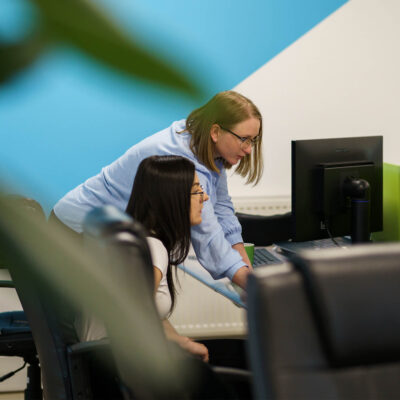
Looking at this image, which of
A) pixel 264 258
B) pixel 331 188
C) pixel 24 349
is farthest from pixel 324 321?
pixel 24 349

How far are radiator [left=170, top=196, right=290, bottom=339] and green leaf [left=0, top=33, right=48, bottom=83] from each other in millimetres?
2952

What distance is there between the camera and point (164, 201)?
5.59 ft

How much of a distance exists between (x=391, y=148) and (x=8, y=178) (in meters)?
3.34

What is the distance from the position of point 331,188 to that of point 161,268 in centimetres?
67

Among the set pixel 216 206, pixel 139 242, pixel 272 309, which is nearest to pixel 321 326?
pixel 272 309

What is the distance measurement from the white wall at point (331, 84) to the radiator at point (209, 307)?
84 millimetres

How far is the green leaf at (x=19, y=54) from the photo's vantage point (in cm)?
15

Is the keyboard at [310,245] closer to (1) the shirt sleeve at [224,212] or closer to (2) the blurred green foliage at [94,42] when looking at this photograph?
(1) the shirt sleeve at [224,212]

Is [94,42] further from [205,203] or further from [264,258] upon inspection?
[264,258]

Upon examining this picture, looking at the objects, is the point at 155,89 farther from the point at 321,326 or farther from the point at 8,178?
the point at 321,326

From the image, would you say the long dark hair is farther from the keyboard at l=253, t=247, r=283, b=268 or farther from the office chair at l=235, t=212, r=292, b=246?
the office chair at l=235, t=212, r=292, b=246

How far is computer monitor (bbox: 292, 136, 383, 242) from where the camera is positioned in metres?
1.92

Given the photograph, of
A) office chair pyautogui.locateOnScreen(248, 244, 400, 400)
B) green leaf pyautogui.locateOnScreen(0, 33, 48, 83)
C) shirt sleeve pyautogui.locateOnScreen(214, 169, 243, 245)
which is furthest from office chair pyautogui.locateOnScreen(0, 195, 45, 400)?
green leaf pyautogui.locateOnScreen(0, 33, 48, 83)

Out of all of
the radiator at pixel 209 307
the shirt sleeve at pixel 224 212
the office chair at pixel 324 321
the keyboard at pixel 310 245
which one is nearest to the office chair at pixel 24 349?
the shirt sleeve at pixel 224 212
